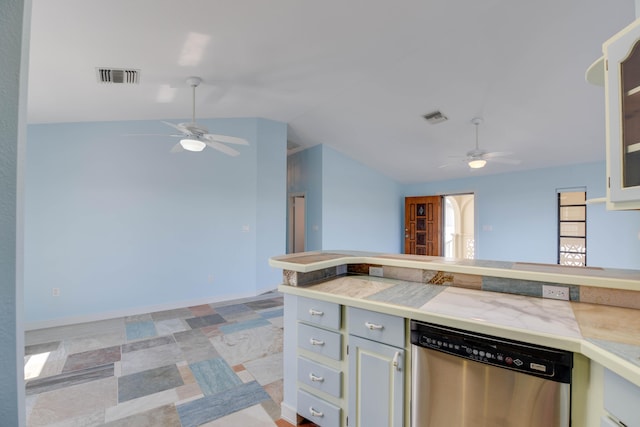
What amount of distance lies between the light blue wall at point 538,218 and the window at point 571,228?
0.25 m

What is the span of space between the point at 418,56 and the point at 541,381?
306 centimetres

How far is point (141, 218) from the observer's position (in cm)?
381

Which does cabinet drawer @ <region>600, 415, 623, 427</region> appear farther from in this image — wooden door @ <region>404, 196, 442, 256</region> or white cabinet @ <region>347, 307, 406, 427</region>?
wooden door @ <region>404, 196, 442, 256</region>

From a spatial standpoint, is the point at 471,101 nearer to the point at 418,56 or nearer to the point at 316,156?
the point at 418,56

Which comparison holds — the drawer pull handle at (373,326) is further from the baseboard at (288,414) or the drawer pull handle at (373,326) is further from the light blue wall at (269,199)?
the light blue wall at (269,199)

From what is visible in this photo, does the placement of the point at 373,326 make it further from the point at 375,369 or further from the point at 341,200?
the point at 341,200

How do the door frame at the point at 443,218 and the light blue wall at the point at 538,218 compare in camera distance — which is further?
the door frame at the point at 443,218

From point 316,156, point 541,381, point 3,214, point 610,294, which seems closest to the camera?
point 3,214

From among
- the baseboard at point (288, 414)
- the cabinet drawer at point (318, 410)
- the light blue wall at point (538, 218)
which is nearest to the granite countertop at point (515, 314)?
the cabinet drawer at point (318, 410)

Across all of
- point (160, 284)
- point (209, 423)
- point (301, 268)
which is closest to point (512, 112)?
point (301, 268)

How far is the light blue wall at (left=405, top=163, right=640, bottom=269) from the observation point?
4.72m

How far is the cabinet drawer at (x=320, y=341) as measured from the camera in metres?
1.57

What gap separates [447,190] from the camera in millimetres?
6898

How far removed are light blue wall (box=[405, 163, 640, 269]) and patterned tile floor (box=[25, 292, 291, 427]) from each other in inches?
206
